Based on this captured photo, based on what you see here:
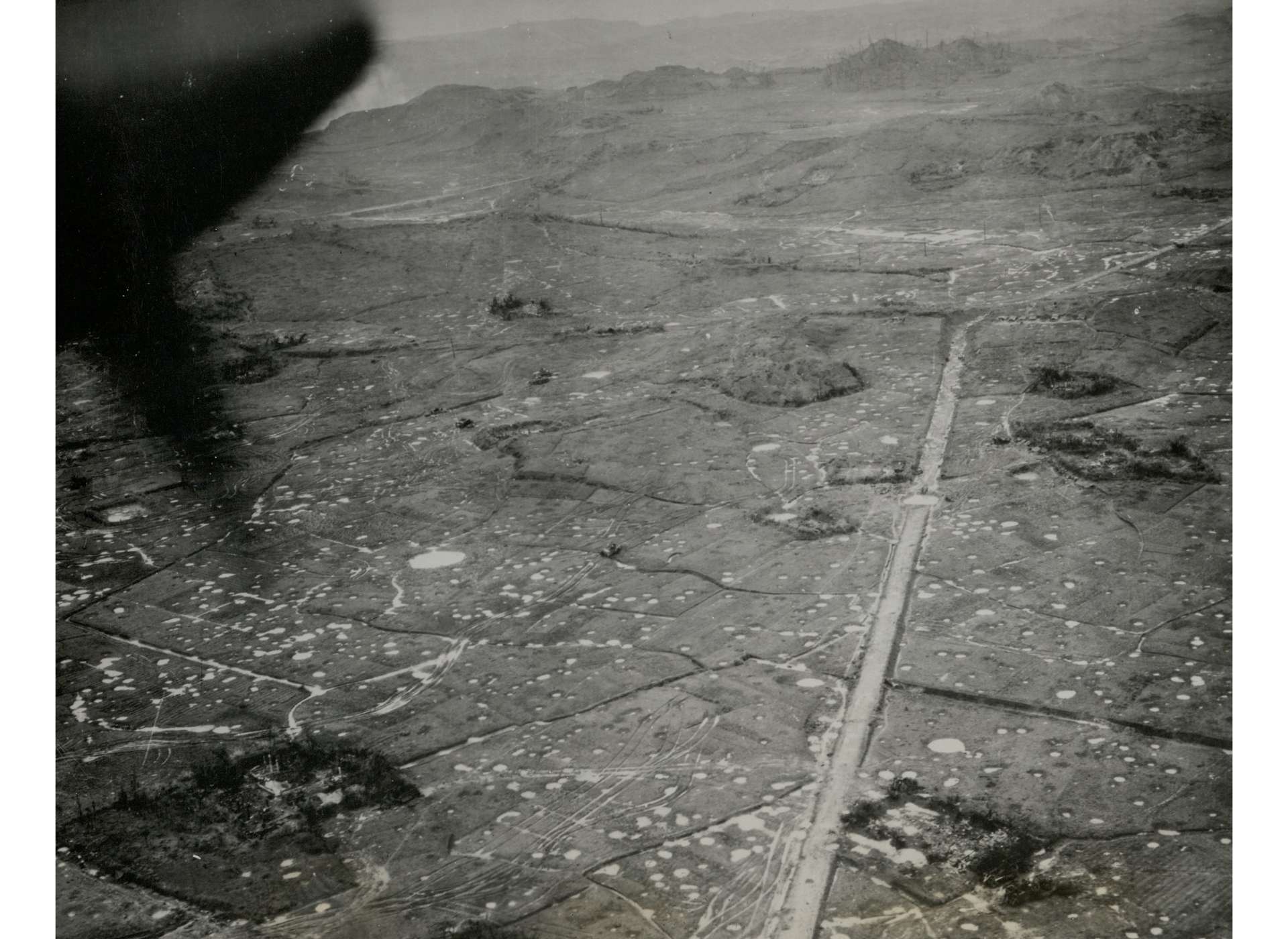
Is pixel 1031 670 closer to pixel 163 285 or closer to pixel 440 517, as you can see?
pixel 440 517

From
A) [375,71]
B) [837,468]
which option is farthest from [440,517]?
[375,71]

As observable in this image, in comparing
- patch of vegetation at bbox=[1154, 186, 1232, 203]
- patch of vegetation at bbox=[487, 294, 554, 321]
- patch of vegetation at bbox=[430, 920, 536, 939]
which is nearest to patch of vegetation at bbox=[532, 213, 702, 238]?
patch of vegetation at bbox=[487, 294, 554, 321]

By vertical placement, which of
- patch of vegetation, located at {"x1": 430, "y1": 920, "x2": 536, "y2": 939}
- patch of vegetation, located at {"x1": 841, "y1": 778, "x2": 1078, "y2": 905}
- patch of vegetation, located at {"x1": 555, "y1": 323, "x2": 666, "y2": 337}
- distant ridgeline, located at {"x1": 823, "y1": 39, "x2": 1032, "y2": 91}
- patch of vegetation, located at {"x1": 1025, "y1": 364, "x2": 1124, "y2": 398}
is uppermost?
distant ridgeline, located at {"x1": 823, "y1": 39, "x2": 1032, "y2": 91}

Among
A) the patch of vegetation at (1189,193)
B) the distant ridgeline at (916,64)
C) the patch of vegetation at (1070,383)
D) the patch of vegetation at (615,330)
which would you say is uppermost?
the distant ridgeline at (916,64)

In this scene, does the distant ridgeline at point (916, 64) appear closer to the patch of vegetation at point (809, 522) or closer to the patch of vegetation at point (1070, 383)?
the patch of vegetation at point (1070, 383)

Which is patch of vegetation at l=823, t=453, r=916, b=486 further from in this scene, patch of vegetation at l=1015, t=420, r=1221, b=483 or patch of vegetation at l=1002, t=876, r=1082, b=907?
patch of vegetation at l=1002, t=876, r=1082, b=907

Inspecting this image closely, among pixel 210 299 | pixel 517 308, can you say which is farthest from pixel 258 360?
pixel 517 308

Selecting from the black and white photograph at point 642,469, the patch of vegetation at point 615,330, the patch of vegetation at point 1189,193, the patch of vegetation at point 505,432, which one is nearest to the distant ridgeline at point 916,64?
the black and white photograph at point 642,469
